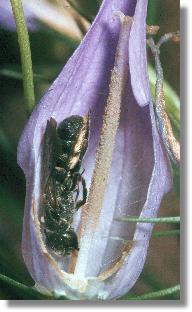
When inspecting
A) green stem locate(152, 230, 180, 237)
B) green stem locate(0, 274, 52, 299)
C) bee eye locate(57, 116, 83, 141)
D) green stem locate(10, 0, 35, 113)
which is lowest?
green stem locate(0, 274, 52, 299)

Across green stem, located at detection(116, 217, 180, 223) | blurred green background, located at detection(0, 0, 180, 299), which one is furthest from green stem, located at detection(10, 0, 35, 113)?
green stem, located at detection(116, 217, 180, 223)

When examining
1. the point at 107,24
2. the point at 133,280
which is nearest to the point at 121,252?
the point at 133,280

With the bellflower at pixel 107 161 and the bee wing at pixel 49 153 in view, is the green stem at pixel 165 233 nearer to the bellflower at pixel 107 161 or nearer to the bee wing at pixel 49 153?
the bellflower at pixel 107 161

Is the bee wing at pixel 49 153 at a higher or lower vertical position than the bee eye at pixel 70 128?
lower

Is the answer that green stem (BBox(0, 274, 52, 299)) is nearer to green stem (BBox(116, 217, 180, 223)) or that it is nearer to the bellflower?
the bellflower

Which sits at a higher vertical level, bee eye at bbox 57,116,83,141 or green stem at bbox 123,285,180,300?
bee eye at bbox 57,116,83,141

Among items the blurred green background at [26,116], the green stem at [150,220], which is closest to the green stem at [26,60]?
the blurred green background at [26,116]

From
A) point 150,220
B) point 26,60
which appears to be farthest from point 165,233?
point 26,60
